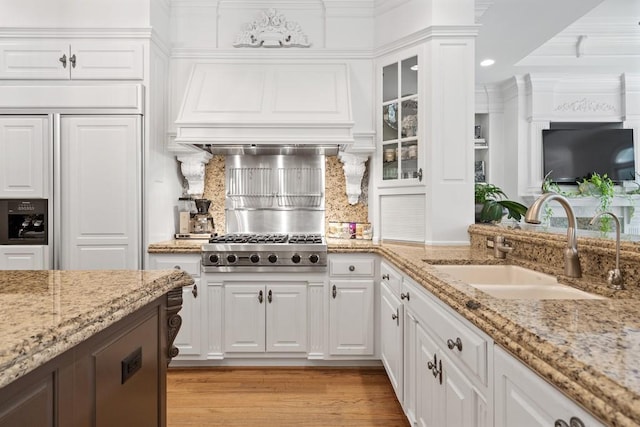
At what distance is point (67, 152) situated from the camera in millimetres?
2736

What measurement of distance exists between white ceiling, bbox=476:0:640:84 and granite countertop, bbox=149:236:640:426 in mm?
2924

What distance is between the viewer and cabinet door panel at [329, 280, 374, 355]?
2844 millimetres

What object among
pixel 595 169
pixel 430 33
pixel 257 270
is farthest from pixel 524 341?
pixel 595 169

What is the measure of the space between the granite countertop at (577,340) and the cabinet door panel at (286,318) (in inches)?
64.2

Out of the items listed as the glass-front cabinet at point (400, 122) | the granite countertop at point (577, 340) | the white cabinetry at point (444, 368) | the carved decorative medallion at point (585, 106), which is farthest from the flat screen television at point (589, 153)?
the granite countertop at point (577, 340)

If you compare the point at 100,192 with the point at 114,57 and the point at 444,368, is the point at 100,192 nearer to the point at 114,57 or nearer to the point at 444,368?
the point at 114,57

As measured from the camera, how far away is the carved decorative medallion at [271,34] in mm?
3213

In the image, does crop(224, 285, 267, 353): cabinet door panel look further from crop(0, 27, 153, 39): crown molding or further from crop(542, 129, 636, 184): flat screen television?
crop(542, 129, 636, 184): flat screen television

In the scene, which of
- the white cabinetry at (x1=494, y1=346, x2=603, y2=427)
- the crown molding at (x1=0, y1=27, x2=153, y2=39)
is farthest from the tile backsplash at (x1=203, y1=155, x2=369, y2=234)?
the white cabinetry at (x1=494, y1=346, x2=603, y2=427)

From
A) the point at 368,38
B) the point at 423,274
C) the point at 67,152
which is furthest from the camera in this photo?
the point at 368,38

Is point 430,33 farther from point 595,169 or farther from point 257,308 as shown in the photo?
point 595,169

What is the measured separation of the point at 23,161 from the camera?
271 cm

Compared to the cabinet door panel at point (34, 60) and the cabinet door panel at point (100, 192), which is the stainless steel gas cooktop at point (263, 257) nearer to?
the cabinet door panel at point (100, 192)

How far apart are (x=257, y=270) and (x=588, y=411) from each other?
7.85 feet
